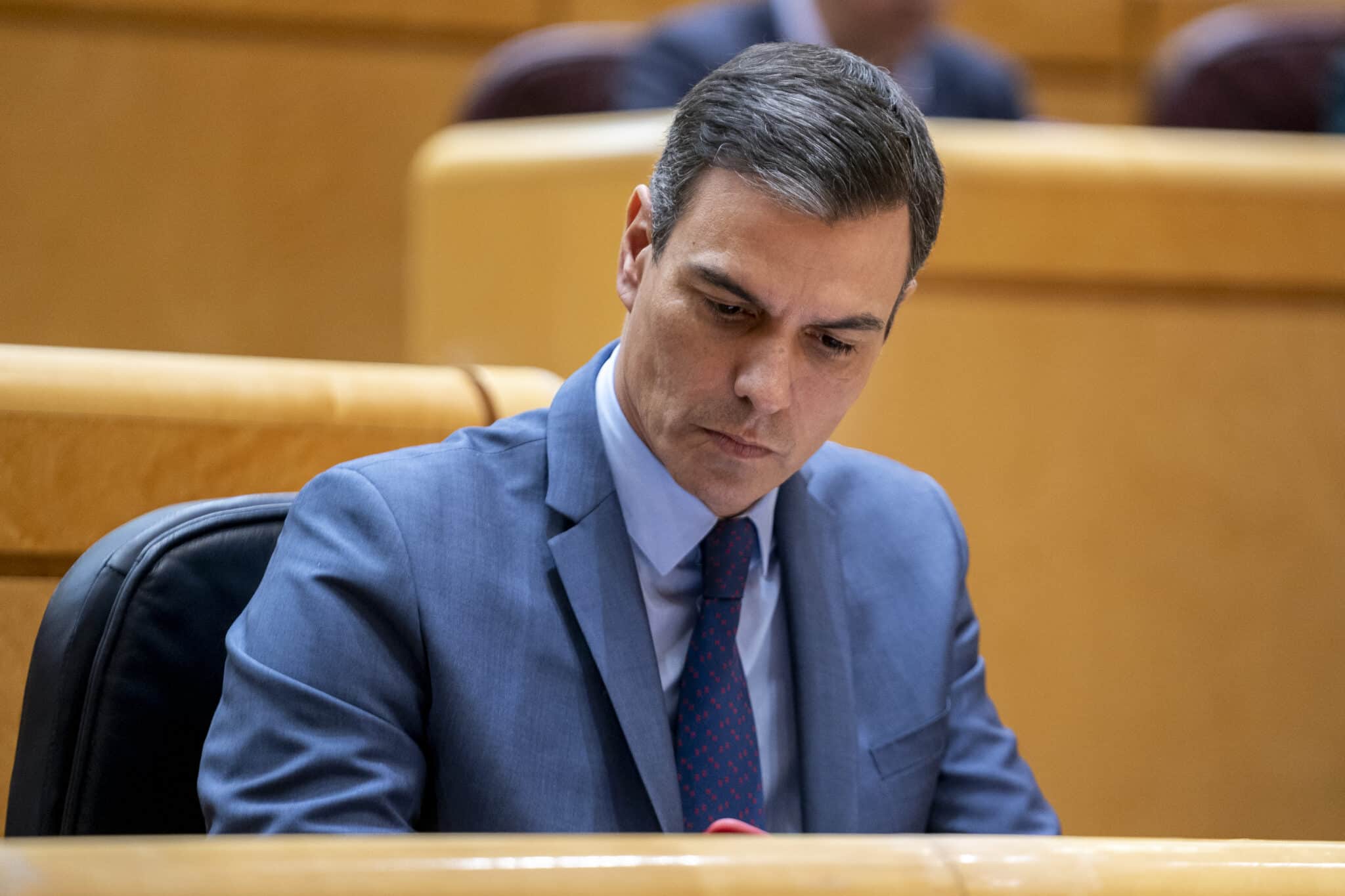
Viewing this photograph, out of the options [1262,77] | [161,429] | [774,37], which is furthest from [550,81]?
[161,429]

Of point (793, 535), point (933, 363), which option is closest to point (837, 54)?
point (793, 535)

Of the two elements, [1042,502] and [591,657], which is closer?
[591,657]

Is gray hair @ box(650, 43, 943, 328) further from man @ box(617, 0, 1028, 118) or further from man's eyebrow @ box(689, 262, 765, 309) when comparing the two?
man @ box(617, 0, 1028, 118)

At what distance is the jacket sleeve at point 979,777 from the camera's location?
872 millimetres

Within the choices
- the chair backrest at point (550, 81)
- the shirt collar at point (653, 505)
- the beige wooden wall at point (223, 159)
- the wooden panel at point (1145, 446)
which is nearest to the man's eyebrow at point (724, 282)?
the shirt collar at point (653, 505)

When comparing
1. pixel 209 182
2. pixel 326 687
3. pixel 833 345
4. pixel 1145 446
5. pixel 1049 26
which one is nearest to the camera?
pixel 326 687

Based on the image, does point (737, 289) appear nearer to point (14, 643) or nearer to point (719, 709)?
point (719, 709)

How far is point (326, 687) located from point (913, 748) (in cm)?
34

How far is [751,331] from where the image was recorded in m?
0.78

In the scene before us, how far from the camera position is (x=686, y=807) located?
758mm

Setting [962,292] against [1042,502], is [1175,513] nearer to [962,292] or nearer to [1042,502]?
[1042,502]

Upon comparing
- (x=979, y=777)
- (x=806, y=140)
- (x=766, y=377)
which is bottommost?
(x=979, y=777)

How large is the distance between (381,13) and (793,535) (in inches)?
76.6

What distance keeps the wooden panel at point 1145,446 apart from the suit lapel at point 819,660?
52cm
